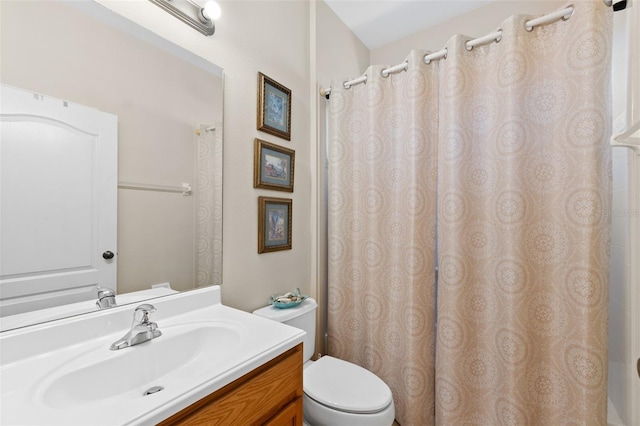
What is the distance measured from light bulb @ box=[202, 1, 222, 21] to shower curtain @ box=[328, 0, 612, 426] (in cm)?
89

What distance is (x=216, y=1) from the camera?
125cm

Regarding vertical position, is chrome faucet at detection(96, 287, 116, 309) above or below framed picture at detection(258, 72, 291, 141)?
below

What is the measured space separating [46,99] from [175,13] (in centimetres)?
56

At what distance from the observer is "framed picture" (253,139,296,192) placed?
1.43 m

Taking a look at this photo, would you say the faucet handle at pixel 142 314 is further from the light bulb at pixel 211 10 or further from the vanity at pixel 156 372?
the light bulb at pixel 211 10

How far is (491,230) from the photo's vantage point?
1321mm

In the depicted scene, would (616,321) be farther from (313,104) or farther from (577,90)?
(313,104)

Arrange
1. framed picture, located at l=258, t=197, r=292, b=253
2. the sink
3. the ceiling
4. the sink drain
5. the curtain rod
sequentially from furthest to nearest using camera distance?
the ceiling
framed picture, located at l=258, t=197, r=292, b=253
the curtain rod
the sink drain
the sink

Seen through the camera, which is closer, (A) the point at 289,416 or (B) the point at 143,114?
(A) the point at 289,416

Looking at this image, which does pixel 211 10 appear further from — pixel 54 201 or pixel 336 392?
pixel 336 392

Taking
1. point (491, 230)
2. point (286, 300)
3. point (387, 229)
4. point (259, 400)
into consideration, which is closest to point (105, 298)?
point (259, 400)

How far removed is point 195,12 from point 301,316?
1.42 metres

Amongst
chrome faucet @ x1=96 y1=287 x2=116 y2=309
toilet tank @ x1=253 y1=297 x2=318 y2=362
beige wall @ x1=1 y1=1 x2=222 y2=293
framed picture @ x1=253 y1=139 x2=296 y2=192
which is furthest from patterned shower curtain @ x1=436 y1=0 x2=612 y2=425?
chrome faucet @ x1=96 y1=287 x2=116 y2=309

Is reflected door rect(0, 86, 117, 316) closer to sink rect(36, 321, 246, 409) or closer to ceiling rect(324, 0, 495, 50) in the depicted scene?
sink rect(36, 321, 246, 409)
